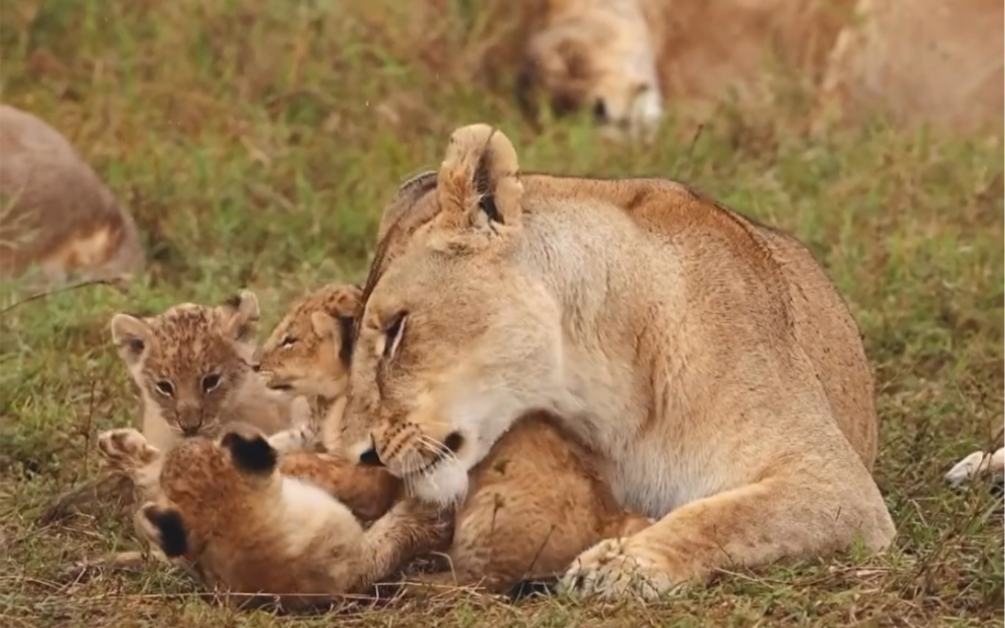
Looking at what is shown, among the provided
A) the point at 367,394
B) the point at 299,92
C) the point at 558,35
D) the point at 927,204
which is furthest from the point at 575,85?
the point at 367,394

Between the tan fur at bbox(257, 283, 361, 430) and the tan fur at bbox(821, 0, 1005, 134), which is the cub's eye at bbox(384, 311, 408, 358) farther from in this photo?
the tan fur at bbox(821, 0, 1005, 134)

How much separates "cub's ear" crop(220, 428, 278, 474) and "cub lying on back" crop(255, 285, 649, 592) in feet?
0.74

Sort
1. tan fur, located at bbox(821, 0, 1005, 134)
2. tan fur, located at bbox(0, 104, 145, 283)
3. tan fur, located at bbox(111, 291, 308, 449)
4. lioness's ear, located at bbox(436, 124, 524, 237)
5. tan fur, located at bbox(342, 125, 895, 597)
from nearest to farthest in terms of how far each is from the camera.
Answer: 1. tan fur, located at bbox(342, 125, 895, 597)
2. lioness's ear, located at bbox(436, 124, 524, 237)
3. tan fur, located at bbox(111, 291, 308, 449)
4. tan fur, located at bbox(0, 104, 145, 283)
5. tan fur, located at bbox(821, 0, 1005, 134)

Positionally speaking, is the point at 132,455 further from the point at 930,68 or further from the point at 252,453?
the point at 930,68

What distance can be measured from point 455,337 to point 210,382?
95 cm

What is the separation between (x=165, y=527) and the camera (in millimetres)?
3539

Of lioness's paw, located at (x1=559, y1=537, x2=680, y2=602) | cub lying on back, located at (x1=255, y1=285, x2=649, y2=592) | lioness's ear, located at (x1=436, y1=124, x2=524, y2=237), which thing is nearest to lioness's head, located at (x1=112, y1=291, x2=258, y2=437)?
cub lying on back, located at (x1=255, y1=285, x2=649, y2=592)

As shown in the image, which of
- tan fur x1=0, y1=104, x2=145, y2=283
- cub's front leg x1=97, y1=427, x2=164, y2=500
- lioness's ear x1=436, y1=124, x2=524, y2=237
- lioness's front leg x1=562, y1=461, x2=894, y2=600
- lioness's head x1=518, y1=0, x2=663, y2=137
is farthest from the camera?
lioness's head x1=518, y1=0, x2=663, y2=137

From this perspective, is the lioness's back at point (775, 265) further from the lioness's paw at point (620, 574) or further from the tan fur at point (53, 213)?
the tan fur at point (53, 213)

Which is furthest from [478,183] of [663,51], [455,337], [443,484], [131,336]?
[663,51]

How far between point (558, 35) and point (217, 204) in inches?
83.7

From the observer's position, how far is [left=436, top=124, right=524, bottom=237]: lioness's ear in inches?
151

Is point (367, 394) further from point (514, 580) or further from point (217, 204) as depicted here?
point (217, 204)

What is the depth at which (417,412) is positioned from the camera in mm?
3744
